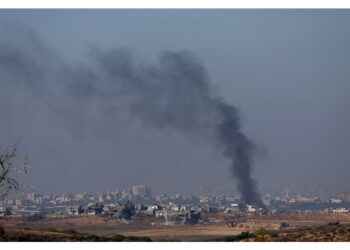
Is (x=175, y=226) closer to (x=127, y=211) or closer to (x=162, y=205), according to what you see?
(x=127, y=211)

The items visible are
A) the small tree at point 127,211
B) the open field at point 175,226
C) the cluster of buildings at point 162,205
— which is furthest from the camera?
the cluster of buildings at point 162,205

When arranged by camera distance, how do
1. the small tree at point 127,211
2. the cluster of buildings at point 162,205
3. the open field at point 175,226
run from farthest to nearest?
the cluster of buildings at point 162,205 < the small tree at point 127,211 < the open field at point 175,226

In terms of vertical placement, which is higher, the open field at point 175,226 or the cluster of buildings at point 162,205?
the cluster of buildings at point 162,205

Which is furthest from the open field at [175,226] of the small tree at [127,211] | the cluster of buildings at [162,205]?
the cluster of buildings at [162,205]

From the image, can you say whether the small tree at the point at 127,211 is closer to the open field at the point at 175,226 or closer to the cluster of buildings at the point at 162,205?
the cluster of buildings at the point at 162,205

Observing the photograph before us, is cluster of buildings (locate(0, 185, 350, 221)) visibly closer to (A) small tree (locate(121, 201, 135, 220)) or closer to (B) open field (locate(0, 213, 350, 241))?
(A) small tree (locate(121, 201, 135, 220))

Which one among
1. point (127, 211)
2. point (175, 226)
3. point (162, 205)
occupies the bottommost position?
point (175, 226)

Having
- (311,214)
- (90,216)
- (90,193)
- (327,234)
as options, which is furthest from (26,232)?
(90,193)

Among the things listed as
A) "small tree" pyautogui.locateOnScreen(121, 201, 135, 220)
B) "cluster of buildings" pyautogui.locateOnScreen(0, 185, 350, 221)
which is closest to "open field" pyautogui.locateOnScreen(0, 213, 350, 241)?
"small tree" pyautogui.locateOnScreen(121, 201, 135, 220)

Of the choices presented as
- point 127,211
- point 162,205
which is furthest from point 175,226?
point 162,205
